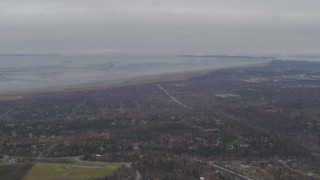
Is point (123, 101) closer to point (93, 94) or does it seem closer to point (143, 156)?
point (93, 94)

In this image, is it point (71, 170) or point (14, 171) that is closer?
point (14, 171)

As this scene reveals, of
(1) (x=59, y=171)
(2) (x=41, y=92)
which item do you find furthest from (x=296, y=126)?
(2) (x=41, y=92)

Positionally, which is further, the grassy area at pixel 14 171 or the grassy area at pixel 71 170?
the grassy area at pixel 14 171

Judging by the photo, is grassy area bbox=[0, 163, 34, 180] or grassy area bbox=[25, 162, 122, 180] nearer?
grassy area bbox=[25, 162, 122, 180]

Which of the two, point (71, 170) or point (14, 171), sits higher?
point (14, 171)
